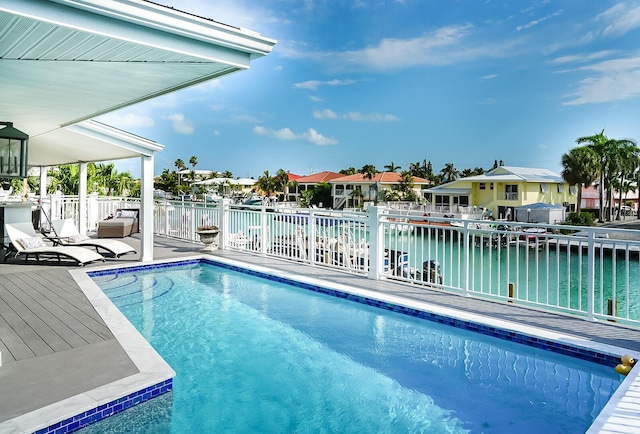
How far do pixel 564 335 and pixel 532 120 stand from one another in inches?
2771

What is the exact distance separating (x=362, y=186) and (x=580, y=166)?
2406 cm

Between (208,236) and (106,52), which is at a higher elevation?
(106,52)

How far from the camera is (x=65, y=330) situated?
4.98m

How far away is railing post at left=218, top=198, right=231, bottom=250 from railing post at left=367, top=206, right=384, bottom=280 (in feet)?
15.6

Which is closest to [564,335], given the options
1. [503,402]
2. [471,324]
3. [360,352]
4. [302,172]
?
[471,324]

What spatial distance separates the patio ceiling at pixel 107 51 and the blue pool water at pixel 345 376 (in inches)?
107

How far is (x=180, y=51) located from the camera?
3371 millimetres

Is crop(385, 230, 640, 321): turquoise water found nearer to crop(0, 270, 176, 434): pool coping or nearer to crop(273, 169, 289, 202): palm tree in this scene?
crop(0, 270, 176, 434): pool coping

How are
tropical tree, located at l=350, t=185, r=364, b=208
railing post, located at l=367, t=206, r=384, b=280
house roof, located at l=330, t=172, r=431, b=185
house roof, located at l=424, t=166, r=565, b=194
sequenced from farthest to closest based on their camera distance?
house roof, located at l=330, t=172, r=431, b=185 → tropical tree, located at l=350, t=185, r=364, b=208 → house roof, located at l=424, t=166, r=565, b=194 → railing post, located at l=367, t=206, r=384, b=280

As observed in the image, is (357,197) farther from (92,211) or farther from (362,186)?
(92,211)

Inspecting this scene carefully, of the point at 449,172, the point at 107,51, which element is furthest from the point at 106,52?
the point at 449,172

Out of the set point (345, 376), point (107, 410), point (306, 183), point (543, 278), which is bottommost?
point (543, 278)

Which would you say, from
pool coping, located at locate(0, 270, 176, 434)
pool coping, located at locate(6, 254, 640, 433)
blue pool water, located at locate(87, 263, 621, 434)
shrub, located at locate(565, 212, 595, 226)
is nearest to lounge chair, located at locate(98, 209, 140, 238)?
pool coping, located at locate(6, 254, 640, 433)

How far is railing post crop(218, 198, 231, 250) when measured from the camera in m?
11.3
